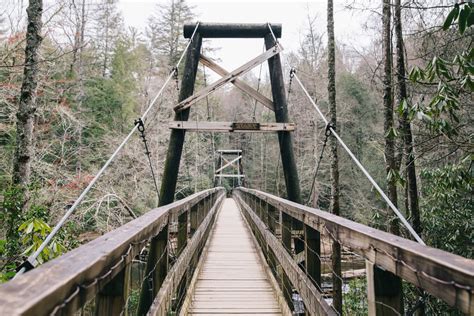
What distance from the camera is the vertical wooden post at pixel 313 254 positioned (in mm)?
1817

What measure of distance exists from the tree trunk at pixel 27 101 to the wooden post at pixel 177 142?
1.71 meters

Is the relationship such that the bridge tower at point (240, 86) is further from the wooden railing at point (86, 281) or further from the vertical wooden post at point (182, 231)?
the wooden railing at point (86, 281)

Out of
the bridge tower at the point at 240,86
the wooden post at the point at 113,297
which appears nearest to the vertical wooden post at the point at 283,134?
the bridge tower at the point at 240,86

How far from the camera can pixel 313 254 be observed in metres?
1.84

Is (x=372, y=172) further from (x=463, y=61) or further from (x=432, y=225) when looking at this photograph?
(x=463, y=61)

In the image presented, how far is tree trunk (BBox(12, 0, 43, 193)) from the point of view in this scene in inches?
158

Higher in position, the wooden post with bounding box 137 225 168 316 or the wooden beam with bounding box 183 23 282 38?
the wooden beam with bounding box 183 23 282 38

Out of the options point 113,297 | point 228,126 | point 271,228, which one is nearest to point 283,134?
point 228,126

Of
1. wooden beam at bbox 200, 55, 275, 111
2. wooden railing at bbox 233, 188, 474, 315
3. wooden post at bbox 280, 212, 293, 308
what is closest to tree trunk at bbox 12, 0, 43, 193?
wooden beam at bbox 200, 55, 275, 111

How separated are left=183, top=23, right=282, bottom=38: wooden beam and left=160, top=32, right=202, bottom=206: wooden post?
0.15m

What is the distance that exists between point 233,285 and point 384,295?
2.53 meters

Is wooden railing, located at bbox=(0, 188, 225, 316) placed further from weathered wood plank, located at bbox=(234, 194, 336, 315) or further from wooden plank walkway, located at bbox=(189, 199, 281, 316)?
wooden plank walkway, located at bbox=(189, 199, 281, 316)

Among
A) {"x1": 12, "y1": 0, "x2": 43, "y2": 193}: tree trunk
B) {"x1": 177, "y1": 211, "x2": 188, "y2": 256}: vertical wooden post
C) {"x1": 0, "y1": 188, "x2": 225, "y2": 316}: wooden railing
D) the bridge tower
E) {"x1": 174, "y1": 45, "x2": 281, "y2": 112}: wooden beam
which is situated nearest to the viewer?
{"x1": 0, "y1": 188, "x2": 225, "y2": 316}: wooden railing

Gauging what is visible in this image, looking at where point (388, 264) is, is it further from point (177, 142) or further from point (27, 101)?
point (27, 101)
